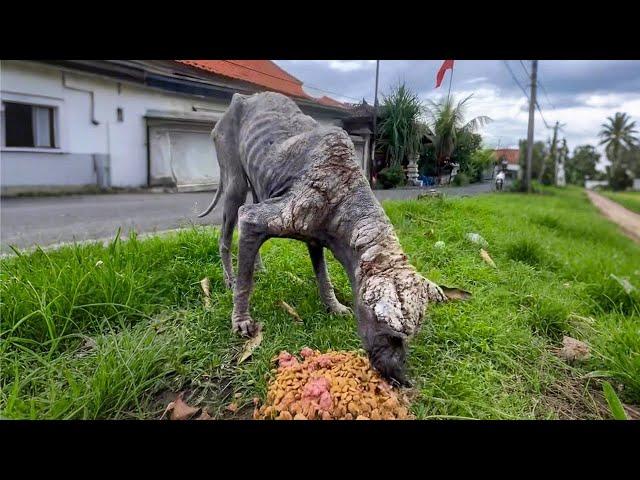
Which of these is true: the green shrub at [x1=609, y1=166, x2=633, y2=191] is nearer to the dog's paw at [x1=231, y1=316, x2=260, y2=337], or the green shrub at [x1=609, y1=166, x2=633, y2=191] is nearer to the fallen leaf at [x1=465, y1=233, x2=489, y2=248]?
the fallen leaf at [x1=465, y1=233, x2=489, y2=248]

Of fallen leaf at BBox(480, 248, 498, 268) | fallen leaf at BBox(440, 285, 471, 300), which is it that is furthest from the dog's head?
fallen leaf at BBox(480, 248, 498, 268)

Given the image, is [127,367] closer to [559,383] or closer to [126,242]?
[126,242]

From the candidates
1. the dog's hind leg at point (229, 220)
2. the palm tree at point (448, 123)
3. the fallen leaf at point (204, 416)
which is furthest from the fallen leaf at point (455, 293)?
the fallen leaf at point (204, 416)

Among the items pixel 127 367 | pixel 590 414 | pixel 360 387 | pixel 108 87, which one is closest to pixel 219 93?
pixel 108 87

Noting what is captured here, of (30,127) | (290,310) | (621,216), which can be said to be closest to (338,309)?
(290,310)

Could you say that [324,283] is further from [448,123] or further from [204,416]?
[448,123]

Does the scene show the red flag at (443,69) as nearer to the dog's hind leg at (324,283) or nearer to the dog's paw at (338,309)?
the dog's hind leg at (324,283)
